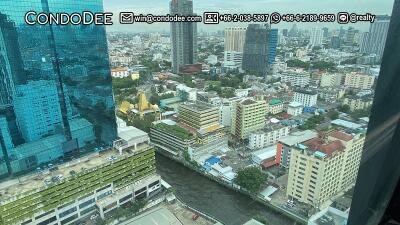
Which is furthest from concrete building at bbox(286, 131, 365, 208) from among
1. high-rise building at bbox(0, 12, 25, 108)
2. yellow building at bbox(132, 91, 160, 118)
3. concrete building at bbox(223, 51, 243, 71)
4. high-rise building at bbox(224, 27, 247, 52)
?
high-rise building at bbox(224, 27, 247, 52)

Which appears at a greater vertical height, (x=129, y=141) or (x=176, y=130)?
(x=129, y=141)

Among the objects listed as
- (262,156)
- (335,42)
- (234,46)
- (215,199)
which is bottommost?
(215,199)

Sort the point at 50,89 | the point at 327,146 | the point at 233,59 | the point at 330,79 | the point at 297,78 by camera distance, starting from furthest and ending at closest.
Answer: the point at 233,59, the point at 297,78, the point at 330,79, the point at 50,89, the point at 327,146

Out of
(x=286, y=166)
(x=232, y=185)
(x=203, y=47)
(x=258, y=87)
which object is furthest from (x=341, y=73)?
(x=203, y=47)

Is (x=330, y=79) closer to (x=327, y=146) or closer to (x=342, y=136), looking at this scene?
(x=342, y=136)

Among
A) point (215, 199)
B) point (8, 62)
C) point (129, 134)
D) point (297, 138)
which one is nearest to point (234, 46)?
point (297, 138)

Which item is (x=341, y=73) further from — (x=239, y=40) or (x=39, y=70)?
(x=39, y=70)

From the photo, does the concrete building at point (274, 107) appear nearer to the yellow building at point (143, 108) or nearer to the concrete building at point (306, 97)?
the concrete building at point (306, 97)

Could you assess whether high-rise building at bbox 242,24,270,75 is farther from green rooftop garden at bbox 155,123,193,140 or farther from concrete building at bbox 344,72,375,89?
green rooftop garden at bbox 155,123,193,140
